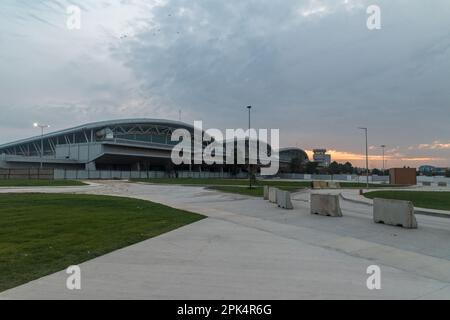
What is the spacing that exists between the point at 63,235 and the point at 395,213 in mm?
10231

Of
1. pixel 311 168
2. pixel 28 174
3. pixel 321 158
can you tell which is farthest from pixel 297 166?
pixel 28 174

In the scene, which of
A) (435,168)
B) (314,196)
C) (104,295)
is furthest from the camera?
(435,168)

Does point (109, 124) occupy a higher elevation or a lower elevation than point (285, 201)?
higher

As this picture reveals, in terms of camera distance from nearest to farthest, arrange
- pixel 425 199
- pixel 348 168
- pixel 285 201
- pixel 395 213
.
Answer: pixel 395 213
pixel 285 201
pixel 425 199
pixel 348 168

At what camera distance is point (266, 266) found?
290 inches

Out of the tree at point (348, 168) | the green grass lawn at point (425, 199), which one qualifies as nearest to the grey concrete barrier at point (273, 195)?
the green grass lawn at point (425, 199)

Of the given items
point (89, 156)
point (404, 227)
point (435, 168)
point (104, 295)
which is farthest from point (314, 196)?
point (435, 168)

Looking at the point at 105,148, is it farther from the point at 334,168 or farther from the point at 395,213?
the point at 334,168
